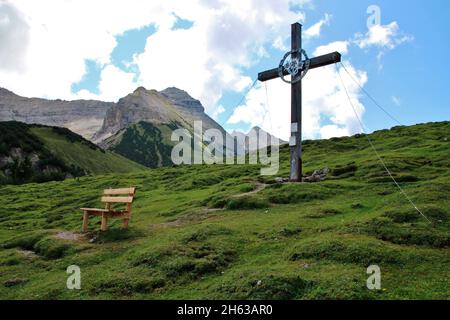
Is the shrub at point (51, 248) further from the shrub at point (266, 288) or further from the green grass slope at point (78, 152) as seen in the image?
the green grass slope at point (78, 152)

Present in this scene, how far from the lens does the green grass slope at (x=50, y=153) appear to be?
12950 centimetres

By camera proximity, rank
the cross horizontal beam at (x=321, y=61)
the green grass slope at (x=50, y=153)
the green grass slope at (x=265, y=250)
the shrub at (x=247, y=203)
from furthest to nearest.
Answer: the green grass slope at (x=50, y=153)
the shrub at (x=247, y=203)
the cross horizontal beam at (x=321, y=61)
the green grass slope at (x=265, y=250)

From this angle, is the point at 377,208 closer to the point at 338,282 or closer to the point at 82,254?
the point at 338,282

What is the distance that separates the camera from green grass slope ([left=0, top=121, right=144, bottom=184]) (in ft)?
425

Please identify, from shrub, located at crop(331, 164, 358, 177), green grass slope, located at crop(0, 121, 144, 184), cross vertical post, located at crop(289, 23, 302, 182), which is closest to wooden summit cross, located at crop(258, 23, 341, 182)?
cross vertical post, located at crop(289, 23, 302, 182)

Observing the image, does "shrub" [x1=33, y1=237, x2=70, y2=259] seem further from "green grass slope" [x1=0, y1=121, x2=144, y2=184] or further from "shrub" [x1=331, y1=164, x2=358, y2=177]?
"green grass slope" [x1=0, y1=121, x2=144, y2=184]

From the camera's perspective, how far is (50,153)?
144m

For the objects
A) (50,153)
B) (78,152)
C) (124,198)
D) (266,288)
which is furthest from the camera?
(78,152)

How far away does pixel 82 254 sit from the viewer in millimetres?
17312

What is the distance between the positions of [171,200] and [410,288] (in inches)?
994

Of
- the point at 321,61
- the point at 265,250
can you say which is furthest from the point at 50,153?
the point at 265,250

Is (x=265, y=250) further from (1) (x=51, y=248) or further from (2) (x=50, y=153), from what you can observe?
(2) (x=50, y=153)

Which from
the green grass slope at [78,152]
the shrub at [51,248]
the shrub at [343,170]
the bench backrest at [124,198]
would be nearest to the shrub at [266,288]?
the bench backrest at [124,198]
